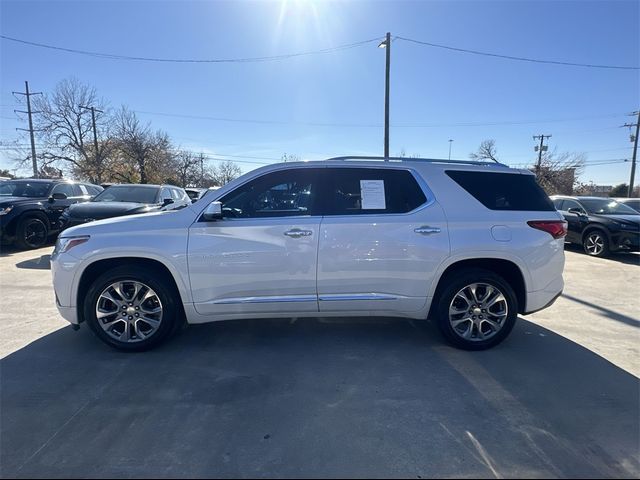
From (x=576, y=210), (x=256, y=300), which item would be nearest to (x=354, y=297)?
(x=256, y=300)

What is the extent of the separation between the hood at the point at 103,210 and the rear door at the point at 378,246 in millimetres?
5980

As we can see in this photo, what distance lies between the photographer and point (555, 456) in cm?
225

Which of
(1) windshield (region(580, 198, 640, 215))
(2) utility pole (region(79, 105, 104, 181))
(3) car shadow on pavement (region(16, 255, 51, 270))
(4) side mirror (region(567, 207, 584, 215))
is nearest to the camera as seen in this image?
(3) car shadow on pavement (region(16, 255, 51, 270))

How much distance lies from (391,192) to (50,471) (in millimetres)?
3258

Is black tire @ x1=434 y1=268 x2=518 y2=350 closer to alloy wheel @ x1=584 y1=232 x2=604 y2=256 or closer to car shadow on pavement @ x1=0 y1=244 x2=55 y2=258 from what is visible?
alloy wheel @ x1=584 y1=232 x2=604 y2=256

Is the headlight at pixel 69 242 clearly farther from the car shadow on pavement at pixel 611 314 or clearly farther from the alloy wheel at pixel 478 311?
the car shadow on pavement at pixel 611 314

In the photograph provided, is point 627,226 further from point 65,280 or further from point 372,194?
point 65,280

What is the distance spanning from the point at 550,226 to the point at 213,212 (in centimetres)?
325

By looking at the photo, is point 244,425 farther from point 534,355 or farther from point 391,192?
point 534,355

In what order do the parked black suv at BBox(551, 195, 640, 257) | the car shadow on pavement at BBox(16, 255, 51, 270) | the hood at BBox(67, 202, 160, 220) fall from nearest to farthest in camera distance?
the car shadow on pavement at BBox(16, 255, 51, 270) → the hood at BBox(67, 202, 160, 220) → the parked black suv at BBox(551, 195, 640, 257)

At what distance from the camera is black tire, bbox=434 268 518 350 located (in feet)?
11.8

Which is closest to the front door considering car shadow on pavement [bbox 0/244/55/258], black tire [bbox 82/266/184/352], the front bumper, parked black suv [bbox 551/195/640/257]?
black tire [bbox 82/266/184/352]

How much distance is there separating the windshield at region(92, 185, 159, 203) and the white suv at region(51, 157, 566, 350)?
234 inches

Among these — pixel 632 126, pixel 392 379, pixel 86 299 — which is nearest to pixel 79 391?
pixel 86 299
